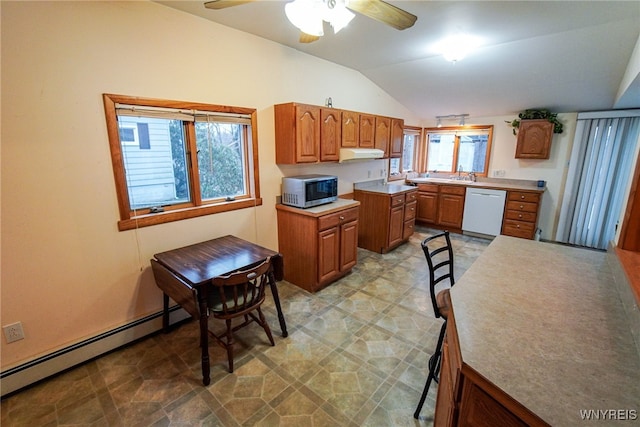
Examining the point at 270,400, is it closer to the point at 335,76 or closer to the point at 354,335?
the point at 354,335

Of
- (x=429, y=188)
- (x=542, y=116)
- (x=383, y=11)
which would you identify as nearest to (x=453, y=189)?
(x=429, y=188)

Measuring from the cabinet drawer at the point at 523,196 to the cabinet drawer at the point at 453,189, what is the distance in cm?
67

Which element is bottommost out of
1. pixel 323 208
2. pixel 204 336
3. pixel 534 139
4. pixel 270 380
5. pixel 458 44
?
pixel 270 380

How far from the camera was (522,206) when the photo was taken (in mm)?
4422

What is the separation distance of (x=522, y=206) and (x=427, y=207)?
1.45 m

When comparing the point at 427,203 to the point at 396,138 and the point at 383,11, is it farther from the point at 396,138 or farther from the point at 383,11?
the point at 383,11

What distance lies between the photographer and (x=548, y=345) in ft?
3.37

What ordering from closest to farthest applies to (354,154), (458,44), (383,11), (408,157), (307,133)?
(383,11) < (458,44) < (307,133) < (354,154) < (408,157)

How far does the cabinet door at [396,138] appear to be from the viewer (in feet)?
14.5

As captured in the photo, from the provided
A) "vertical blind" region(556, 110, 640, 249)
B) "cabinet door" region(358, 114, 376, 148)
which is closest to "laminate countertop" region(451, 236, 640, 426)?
"cabinet door" region(358, 114, 376, 148)

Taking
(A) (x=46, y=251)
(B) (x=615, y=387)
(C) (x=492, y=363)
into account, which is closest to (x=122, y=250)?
(A) (x=46, y=251)

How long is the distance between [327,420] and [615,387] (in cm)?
139

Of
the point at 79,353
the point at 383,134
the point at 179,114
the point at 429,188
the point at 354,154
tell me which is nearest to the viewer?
Answer: the point at 79,353

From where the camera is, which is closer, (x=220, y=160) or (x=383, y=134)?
(x=220, y=160)
